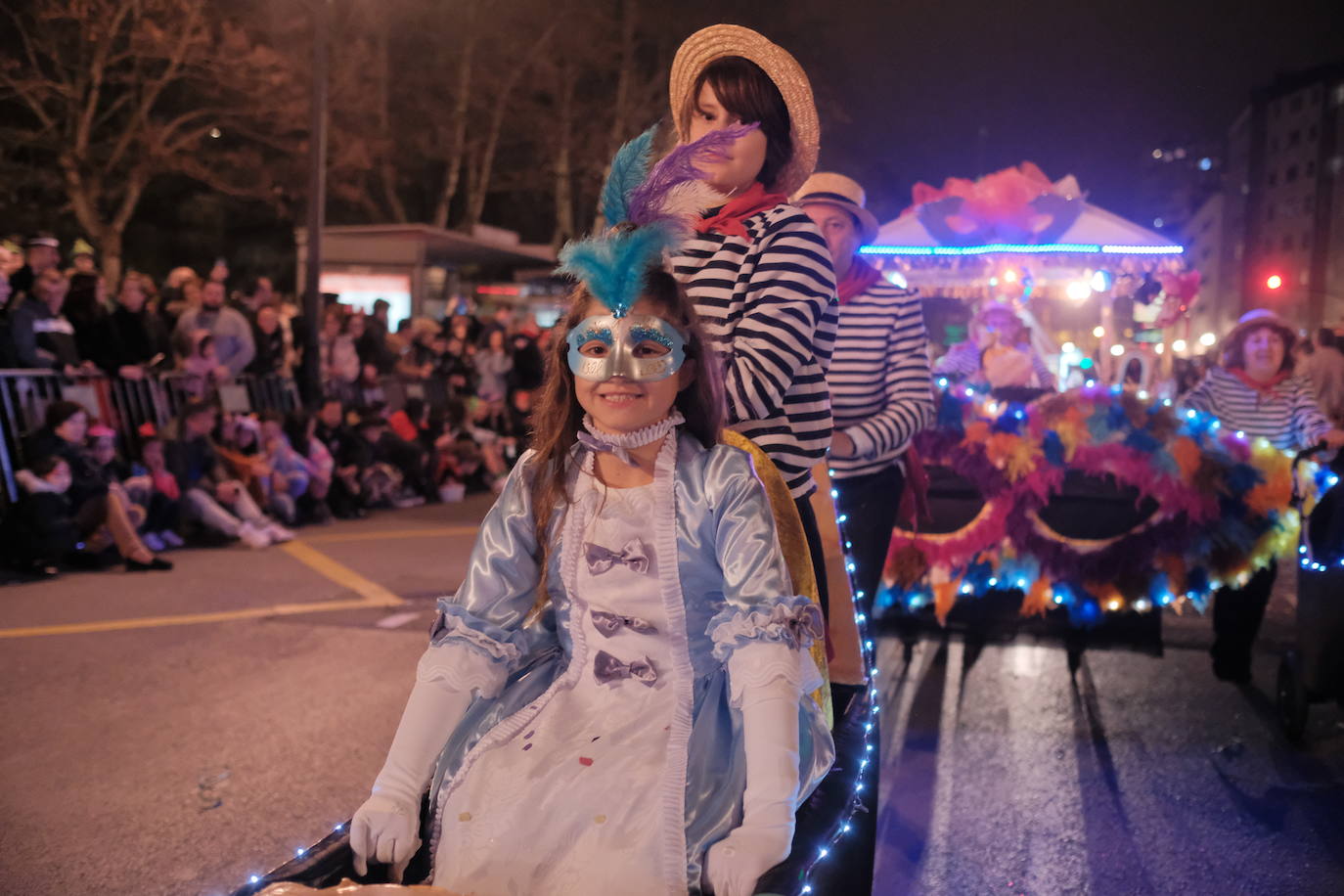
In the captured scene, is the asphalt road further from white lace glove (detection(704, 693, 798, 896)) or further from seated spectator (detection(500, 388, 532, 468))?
seated spectator (detection(500, 388, 532, 468))

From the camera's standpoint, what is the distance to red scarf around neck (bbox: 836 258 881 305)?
4.06 m

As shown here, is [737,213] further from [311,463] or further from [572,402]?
[311,463]

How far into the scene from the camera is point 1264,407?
715 cm

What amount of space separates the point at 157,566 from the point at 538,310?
739 inches

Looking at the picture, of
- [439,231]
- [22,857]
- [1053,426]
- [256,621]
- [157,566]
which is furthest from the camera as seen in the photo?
[439,231]

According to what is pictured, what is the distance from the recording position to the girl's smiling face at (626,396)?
239cm

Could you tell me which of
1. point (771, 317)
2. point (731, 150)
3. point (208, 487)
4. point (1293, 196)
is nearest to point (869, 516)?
point (771, 317)

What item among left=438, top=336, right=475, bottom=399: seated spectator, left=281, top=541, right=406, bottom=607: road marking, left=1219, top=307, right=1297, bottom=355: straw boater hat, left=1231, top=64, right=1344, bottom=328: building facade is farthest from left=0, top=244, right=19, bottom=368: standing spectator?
left=1231, top=64, right=1344, bottom=328: building facade

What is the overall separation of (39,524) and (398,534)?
308cm

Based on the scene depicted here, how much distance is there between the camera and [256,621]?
6879mm

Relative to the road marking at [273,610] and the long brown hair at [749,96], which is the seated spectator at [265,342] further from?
the long brown hair at [749,96]

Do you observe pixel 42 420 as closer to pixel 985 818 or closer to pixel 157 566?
pixel 157 566

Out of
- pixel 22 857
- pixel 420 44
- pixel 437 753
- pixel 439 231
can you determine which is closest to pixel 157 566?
pixel 22 857

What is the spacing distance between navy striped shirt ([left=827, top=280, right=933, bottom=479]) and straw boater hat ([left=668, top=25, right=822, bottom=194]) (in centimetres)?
111
